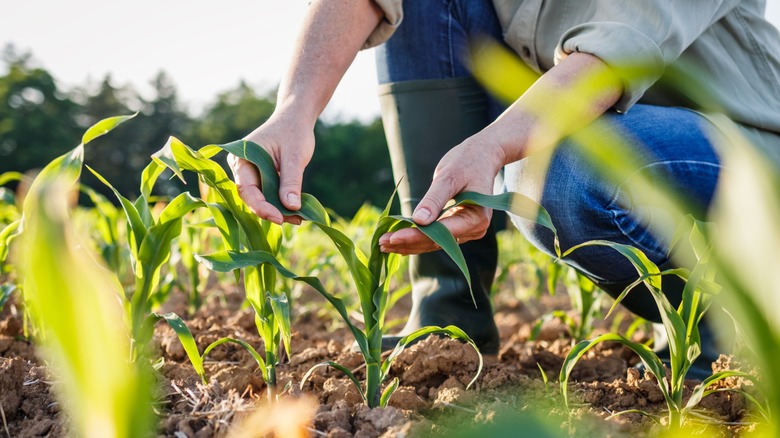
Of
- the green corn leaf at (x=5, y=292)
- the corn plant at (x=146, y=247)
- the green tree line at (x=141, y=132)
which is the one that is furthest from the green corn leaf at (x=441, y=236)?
the green tree line at (x=141, y=132)

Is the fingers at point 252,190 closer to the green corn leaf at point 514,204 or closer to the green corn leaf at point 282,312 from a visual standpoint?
the green corn leaf at point 282,312

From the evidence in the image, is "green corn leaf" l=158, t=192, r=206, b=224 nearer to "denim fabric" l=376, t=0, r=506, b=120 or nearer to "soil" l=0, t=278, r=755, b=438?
"soil" l=0, t=278, r=755, b=438

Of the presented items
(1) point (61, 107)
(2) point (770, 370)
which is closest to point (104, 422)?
(2) point (770, 370)

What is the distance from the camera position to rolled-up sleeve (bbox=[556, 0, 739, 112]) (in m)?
1.27

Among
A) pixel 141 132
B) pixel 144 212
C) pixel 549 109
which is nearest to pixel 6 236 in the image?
pixel 144 212

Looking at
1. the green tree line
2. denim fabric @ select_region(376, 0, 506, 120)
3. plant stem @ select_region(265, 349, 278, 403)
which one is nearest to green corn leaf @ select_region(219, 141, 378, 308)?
plant stem @ select_region(265, 349, 278, 403)

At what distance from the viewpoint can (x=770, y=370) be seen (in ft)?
1.83

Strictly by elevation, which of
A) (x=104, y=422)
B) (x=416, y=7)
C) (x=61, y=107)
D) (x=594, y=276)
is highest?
(x=61, y=107)

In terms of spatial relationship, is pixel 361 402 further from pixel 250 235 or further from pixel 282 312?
pixel 250 235

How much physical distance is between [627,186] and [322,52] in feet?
2.42

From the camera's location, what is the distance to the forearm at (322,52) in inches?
53.7

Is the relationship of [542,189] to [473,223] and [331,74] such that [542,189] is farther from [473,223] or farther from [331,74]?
[331,74]

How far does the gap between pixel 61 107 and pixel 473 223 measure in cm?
3228

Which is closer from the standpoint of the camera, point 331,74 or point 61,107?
point 331,74
